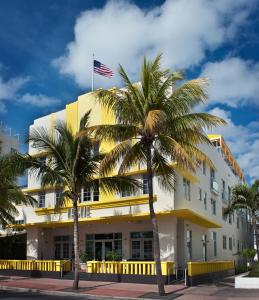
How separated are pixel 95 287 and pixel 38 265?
22.8 ft

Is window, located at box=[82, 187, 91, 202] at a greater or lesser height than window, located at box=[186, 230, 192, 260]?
greater

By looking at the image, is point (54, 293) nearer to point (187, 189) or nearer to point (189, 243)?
point (189, 243)

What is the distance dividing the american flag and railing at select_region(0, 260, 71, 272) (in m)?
11.8

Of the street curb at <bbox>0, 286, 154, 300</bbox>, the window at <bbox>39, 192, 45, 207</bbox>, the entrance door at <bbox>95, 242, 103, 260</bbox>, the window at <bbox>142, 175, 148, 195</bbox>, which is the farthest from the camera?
the window at <bbox>39, 192, 45, 207</bbox>

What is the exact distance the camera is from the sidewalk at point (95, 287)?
1975 cm

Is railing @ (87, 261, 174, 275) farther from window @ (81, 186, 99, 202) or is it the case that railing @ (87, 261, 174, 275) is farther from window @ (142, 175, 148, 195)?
window @ (81, 186, 99, 202)

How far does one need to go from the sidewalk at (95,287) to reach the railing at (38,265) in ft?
3.01

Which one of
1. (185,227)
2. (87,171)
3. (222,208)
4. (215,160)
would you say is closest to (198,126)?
(87,171)

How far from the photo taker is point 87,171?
22.2 m

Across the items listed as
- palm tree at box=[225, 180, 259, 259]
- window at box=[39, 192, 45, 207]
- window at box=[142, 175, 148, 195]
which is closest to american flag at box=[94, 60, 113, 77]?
window at box=[142, 175, 148, 195]

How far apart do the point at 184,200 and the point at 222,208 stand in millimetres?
13439

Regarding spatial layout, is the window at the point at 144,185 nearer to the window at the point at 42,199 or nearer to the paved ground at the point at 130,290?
the paved ground at the point at 130,290

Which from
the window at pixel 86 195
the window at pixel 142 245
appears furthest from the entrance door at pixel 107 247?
the window at pixel 86 195

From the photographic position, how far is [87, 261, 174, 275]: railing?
23.0m
